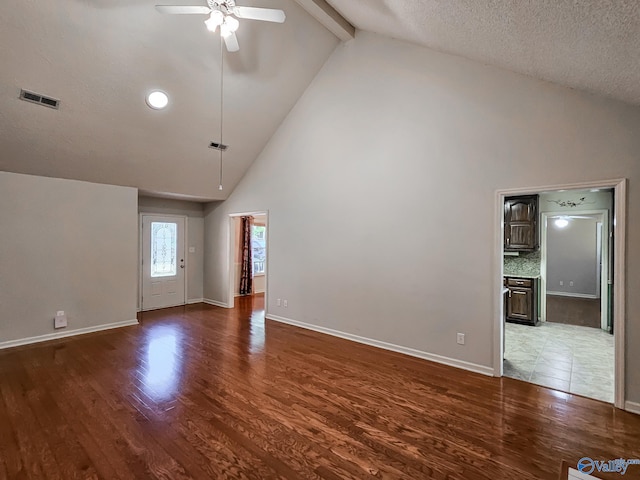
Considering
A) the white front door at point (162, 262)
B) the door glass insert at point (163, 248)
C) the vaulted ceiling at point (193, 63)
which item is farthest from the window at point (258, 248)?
the vaulted ceiling at point (193, 63)

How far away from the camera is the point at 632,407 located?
260 centimetres

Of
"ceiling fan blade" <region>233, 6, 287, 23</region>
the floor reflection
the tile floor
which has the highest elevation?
"ceiling fan blade" <region>233, 6, 287, 23</region>

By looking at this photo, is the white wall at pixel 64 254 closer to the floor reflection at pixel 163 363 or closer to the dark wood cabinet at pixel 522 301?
the floor reflection at pixel 163 363

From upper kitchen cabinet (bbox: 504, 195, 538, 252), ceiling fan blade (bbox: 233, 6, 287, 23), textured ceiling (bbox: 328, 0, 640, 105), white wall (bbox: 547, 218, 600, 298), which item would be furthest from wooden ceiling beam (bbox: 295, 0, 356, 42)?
white wall (bbox: 547, 218, 600, 298)

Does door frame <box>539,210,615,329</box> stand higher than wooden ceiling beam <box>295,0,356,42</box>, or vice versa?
wooden ceiling beam <box>295,0,356,42</box>

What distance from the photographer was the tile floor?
3.10 meters

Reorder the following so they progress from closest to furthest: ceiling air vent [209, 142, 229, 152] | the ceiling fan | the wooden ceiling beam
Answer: the ceiling fan, the wooden ceiling beam, ceiling air vent [209, 142, 229, 152]

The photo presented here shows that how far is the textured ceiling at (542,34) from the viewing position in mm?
1606

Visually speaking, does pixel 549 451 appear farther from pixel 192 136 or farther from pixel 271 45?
pixel 192 136

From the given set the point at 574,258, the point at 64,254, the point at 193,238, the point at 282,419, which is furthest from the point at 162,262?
the point at 574,258

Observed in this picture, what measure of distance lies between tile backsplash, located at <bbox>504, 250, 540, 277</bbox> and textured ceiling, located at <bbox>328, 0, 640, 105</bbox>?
3733 millimetres

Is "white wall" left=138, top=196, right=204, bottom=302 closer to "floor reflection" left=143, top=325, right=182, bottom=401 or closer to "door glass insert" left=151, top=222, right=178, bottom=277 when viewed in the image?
"door glass insert" left=151, top=222, right=178, bottom=277

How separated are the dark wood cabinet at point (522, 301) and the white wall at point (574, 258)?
3.88m

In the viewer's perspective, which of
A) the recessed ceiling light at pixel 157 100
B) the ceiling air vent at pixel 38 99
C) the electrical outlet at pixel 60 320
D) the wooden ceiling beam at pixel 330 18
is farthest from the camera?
the electrical outlet at pixel 60 320
